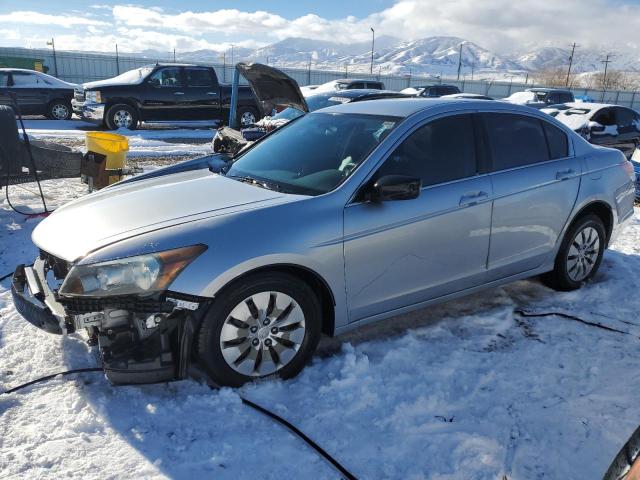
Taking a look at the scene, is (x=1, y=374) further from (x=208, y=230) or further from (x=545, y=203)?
(x=545, y=203)

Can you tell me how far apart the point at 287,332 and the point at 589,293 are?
2904 mm

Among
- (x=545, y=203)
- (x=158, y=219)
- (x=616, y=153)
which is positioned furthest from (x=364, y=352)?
(x=616, y=153)

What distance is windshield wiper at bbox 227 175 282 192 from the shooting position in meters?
3.47

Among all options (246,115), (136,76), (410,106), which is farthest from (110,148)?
(246,115)

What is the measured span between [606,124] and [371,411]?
10948mm

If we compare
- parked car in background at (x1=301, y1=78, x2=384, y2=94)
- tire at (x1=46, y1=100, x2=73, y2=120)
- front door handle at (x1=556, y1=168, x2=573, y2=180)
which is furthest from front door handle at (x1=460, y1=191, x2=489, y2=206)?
tire at (x1=46, y1=100, x2=73, y2=120)

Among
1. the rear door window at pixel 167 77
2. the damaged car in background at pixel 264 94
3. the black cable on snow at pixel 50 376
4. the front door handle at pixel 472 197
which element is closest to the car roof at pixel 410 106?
the front door handle at pixel 472 197

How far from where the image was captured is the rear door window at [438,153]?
3533 millimetres

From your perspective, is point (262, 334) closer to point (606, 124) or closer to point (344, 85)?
point (606, 124)

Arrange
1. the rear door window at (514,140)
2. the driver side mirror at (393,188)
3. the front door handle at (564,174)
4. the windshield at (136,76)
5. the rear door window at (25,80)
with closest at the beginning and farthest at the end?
the driver side mirror at (393,188) < the rear door window at (514,140) < the front door handle at (564,174) < the windshield at (136,76) < the rear door window at (25,80)

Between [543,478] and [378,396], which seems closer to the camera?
[543,478]

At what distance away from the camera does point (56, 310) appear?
9.52ft

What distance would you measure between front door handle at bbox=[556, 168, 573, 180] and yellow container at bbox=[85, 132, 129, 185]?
16.2 ft

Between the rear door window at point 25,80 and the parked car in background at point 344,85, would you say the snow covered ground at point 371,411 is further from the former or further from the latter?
the rear door window at point 25,80
